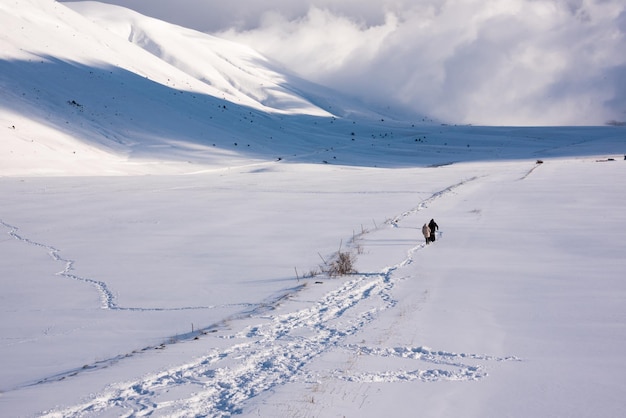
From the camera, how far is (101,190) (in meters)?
27.1

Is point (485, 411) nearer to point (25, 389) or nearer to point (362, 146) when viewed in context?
point (25, 389)

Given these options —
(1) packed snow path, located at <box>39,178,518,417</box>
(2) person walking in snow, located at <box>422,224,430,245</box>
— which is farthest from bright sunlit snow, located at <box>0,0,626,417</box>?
(2) person walking in snow, located at <box>422,224,430,245</box>

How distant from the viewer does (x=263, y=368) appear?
623cm

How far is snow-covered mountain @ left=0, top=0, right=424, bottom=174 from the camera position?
139 feet

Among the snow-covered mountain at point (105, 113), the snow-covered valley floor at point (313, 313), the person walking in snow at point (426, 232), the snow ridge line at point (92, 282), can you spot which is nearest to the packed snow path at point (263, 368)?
the snow-covered valley floor at point (313, 313)

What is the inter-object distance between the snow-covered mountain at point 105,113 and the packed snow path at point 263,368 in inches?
1198

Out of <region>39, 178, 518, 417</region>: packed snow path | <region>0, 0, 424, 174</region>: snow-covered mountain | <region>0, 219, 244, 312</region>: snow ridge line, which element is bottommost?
<region>39, 178, 518, 417</region>: packed snow path

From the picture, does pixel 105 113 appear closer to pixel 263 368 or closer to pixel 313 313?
pixel 313 313

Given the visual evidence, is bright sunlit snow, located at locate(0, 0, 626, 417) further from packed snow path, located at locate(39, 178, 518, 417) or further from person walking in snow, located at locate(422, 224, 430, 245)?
person walking in snow, located at locate(422, 224, 430, 245)

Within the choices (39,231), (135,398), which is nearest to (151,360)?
(135,398)

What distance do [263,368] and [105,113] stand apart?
1964 inches

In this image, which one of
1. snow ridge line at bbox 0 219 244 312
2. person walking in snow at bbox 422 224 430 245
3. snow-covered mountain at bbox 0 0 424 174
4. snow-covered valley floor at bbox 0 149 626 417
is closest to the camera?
snow-covered valley floor at bbox 0 149 626 417

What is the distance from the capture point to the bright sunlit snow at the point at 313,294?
5633mm

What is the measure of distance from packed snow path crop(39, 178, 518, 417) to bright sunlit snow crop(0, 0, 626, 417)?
27mm
